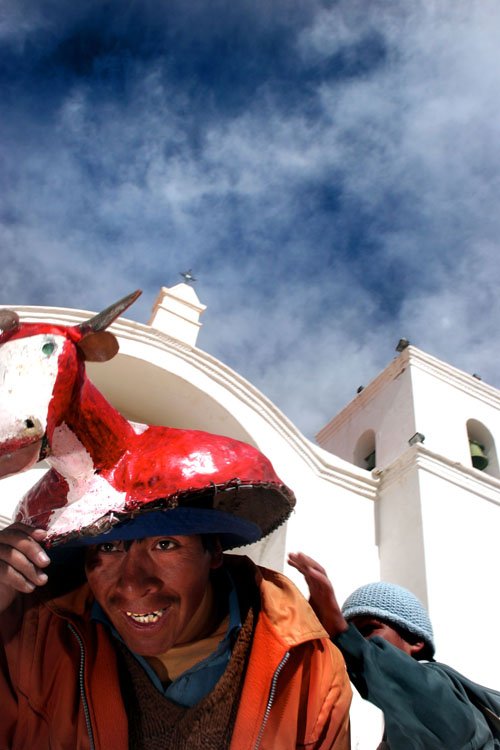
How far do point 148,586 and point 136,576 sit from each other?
45mm

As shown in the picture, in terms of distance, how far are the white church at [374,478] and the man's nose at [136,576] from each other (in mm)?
3768

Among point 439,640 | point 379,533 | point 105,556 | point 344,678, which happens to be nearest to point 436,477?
point 379,533

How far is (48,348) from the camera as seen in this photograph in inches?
67.6

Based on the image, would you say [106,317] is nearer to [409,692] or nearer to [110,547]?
[110,547]

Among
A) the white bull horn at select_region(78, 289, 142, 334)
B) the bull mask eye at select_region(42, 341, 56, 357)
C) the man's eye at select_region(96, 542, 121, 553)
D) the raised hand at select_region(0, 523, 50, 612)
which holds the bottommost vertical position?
the raised hand at select_region(0, 523, 50, 612)

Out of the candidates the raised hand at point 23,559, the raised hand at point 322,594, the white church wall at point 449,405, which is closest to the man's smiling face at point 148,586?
the raised hand at point 23,559

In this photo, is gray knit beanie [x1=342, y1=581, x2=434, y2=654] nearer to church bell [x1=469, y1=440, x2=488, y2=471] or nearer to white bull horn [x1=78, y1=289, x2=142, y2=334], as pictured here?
white bull horn [x1=78, y1=289, x2=142, y2=334]

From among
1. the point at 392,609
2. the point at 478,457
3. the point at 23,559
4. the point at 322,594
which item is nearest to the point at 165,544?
the point at 23,559

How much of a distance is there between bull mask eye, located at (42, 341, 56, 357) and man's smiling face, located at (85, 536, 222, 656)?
59 cm

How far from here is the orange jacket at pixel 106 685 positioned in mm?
1877

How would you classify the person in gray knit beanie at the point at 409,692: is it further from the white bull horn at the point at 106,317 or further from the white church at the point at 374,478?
the white church at the point at 374,478

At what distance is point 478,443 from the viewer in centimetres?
845

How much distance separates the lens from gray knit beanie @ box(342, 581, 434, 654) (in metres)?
2.39

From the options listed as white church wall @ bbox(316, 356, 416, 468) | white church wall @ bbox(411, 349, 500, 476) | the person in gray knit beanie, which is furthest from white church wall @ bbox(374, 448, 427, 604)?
the person in gray knit beanie
